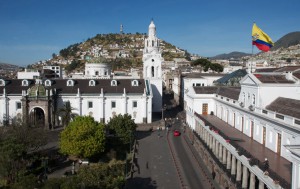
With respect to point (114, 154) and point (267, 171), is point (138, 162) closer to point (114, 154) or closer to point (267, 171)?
point (114, 154)

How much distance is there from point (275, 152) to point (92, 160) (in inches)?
837

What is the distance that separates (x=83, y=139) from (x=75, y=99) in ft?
65.1

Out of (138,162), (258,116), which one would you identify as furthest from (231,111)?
(138,162)

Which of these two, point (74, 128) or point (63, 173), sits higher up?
point (74, 128)

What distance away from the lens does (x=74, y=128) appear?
35.3m

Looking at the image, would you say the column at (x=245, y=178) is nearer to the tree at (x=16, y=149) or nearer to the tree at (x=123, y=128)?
the tree at (x=16, y=149)

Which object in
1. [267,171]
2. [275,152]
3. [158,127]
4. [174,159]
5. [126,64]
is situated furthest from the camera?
[126,64]

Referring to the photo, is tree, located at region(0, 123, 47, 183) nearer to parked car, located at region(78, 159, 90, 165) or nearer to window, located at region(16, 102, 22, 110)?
parked car, located at region(78, 159, 90, 165)

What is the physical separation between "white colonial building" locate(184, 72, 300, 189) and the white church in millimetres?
13897


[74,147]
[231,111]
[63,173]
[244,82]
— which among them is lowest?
[63,173]

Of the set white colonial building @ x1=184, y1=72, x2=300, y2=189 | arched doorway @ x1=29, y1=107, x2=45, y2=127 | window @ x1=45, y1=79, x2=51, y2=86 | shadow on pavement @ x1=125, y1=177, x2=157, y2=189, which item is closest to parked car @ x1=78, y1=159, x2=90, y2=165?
shadow on pavement @ x1=125, y1=177, x2=157, y2=189

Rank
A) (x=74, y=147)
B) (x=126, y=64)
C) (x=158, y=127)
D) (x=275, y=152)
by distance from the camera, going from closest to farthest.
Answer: (x=275, y=152) → (x=74, y=147) → (x=158, y=127) → (x=126, y=64)

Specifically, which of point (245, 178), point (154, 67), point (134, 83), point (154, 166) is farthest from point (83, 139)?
point (154, 67)

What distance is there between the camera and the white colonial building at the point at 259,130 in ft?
69.1
